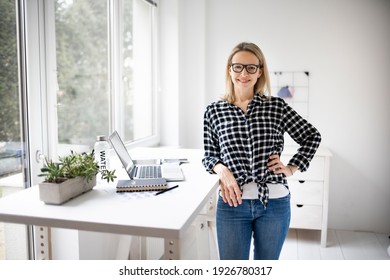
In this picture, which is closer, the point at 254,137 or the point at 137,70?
the point at 254,137

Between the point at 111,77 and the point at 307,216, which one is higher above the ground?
the point at 111,77

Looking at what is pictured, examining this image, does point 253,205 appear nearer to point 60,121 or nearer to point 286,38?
point 60,121

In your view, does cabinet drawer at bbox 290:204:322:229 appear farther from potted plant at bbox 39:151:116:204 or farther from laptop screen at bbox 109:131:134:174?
potted plant at bbox 39:151:116:204

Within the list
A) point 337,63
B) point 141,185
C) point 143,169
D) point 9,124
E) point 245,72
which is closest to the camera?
point 141,185

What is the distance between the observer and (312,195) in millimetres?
3023

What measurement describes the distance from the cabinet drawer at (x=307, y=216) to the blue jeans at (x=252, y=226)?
1.57 meters

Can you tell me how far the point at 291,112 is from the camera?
1.61 meters

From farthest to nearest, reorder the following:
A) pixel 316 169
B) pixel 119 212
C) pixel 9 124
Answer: pixel 316 169 < pixel 9 124 < pixel 119 212

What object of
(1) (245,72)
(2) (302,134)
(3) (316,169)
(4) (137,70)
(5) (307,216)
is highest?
(4) (137,70)

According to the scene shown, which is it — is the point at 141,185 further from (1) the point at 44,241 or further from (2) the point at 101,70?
(2) the point at 101,70

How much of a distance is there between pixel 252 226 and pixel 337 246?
1.77 m

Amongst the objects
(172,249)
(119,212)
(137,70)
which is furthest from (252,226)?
(137,70)
